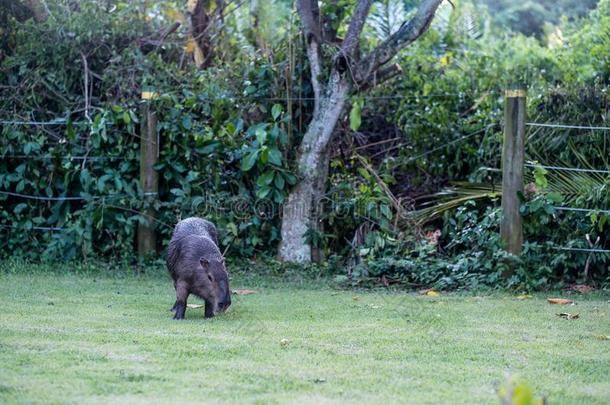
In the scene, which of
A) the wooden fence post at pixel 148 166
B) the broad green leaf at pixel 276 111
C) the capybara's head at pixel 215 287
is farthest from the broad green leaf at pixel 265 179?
the capybara's head at pixel 215 287

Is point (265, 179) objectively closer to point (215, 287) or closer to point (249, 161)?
point (249, 161)

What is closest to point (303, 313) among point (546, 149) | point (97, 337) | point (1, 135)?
point (97, 337)

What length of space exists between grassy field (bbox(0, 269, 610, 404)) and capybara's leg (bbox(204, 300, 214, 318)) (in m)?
0.14

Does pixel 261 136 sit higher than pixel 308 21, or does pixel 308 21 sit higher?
pixel 308 21

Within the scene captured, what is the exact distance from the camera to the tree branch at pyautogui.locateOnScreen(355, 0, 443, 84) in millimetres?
9586

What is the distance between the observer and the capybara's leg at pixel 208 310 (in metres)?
7.29

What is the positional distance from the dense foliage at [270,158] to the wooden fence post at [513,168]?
0.11m

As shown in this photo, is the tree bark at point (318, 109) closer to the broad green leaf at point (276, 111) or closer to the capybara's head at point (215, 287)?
the broad green leaf at point (276, 111)

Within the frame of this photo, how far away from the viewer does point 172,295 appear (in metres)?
8.35

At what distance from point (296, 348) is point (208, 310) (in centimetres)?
160

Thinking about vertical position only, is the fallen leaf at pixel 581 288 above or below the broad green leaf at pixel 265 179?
below

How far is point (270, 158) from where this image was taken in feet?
32.1

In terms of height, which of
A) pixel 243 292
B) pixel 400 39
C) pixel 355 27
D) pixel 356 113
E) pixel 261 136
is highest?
pixel 355 27

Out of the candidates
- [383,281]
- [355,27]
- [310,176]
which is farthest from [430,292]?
[355,27]
